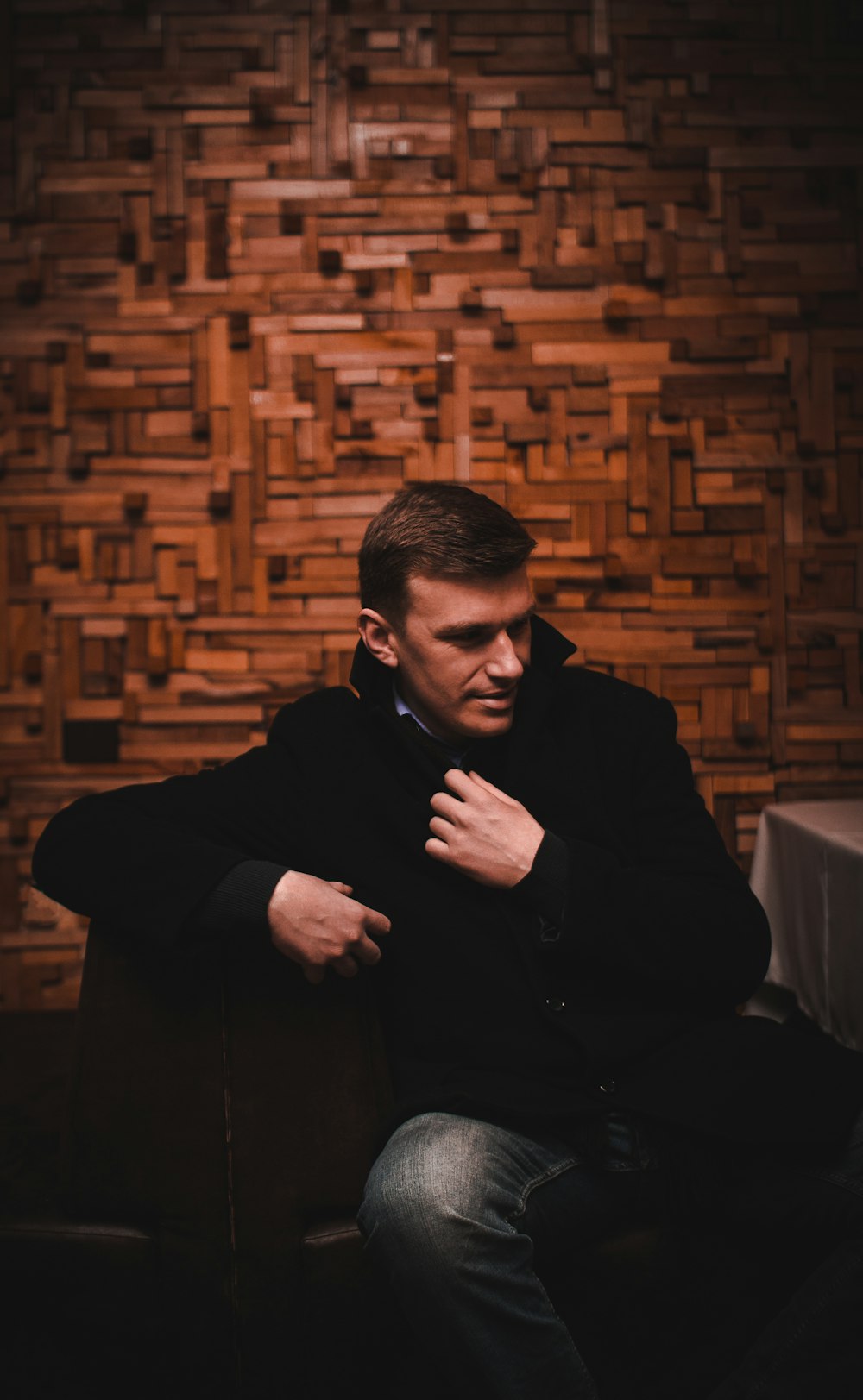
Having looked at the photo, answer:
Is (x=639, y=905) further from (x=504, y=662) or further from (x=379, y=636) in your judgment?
(x=379, y=636)

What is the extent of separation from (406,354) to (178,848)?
186 centimetres

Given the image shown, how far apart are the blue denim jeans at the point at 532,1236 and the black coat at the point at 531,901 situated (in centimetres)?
7

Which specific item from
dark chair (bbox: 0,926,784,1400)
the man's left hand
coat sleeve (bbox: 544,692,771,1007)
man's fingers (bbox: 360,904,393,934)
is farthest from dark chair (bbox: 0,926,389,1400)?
coat sleeve (bbox: 544,692,771,1007)

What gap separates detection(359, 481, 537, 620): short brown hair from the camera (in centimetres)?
171

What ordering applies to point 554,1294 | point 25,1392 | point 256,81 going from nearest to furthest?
point 554,1294
point 25,1392
point 256,81

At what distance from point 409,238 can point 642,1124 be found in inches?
98.9

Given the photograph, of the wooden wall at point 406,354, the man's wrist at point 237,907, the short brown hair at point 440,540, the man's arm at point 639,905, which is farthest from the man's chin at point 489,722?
the wooden wall at point 406,354

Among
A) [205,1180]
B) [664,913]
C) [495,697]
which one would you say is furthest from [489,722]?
[205,1180]

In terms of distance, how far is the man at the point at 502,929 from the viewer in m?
1.35

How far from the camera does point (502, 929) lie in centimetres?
163

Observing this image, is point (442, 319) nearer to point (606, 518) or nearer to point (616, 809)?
point (606, 518)

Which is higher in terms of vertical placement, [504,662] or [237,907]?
[504,662]

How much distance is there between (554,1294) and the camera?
57.6 inches

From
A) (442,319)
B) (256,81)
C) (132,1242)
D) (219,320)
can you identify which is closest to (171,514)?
(219,320)
